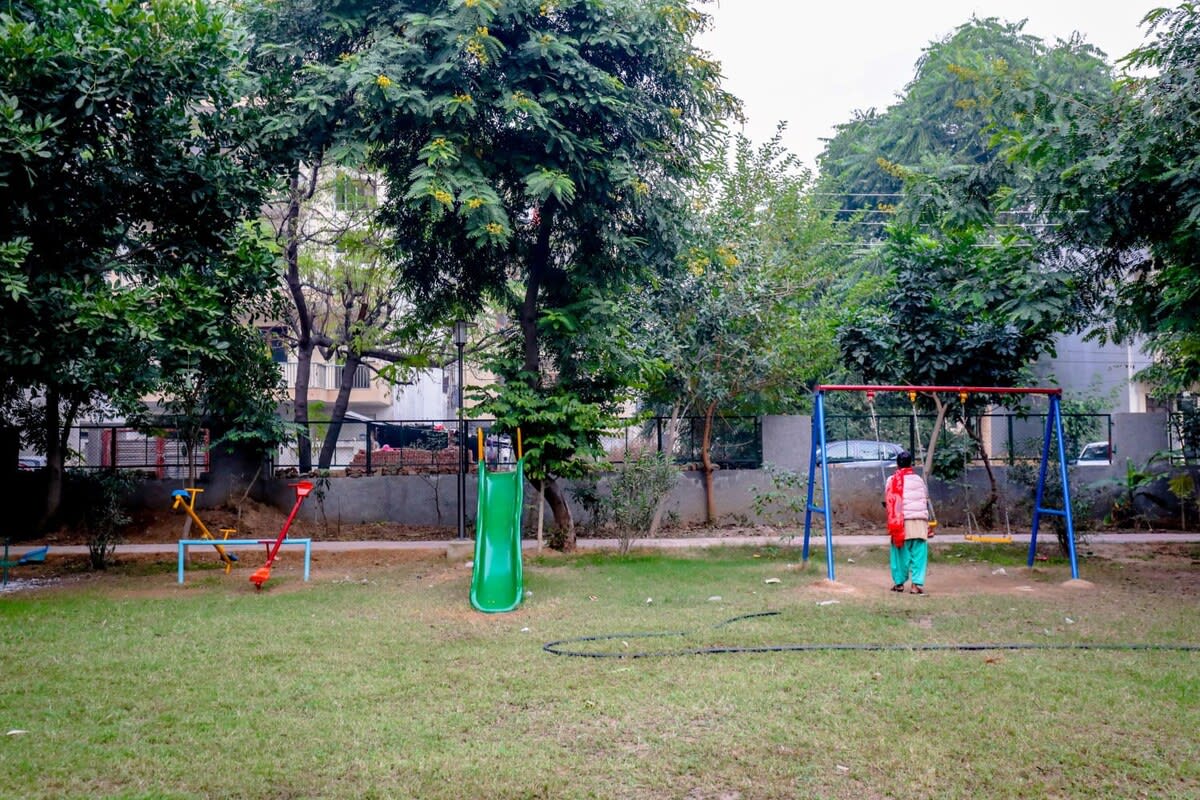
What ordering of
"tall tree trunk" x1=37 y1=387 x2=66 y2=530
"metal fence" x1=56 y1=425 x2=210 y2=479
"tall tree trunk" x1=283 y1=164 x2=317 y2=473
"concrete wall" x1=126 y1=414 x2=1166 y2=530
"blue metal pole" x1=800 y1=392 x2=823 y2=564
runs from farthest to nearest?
1. "tall tree trunk" x1=283 y1=164 x2=317 y2=473
2. "metal fence" x1=56 y1=425 x2=210 y2=479
3. "concrete wall" x1=126 y1=414 x2=1166 y2=530
4. "tall tree trunk" x1=37 y1=387 x2=66 y2=530
5. "blue metal pole" x1=800 y1=392 x2=823 y2=564

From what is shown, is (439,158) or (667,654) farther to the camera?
(439,158)

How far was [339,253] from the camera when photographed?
1883cm

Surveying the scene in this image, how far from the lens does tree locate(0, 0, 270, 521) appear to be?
941 cm

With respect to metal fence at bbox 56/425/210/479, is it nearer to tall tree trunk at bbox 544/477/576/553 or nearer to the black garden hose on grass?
tall tree trunk at bbox 544/477/576/553

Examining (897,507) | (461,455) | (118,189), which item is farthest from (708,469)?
(118,189)

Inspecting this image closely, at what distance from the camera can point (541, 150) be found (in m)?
12.5

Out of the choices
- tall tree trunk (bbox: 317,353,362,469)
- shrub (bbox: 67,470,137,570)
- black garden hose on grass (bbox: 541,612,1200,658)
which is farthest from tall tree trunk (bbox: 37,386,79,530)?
black garden hose on grass (bbox: 541,612,1200,658)

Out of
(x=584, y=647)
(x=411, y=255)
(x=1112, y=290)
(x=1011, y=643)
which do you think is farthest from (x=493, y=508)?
(x=1112, y=290)

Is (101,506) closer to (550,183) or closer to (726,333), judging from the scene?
(550,183)

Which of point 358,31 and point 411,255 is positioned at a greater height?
point 358,31

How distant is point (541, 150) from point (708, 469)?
21.5 feet

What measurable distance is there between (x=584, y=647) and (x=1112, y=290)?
30.2 ft

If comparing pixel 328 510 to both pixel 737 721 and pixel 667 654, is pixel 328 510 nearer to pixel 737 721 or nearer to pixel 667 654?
pixel 667 654

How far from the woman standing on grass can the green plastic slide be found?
4.07 m
